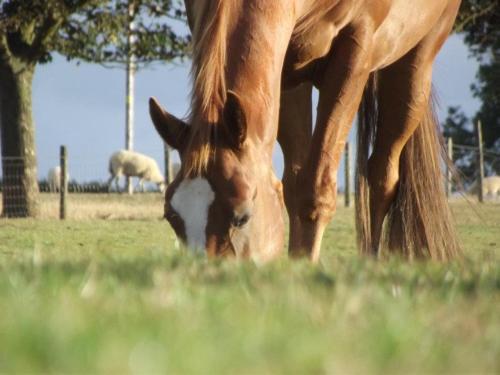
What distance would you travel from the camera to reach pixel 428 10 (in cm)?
687

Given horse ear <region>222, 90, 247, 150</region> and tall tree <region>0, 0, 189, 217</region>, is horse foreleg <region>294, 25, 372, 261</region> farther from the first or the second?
tall tree <region>0, 0, 189, 217</region>

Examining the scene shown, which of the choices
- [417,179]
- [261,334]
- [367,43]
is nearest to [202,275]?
[261,334]

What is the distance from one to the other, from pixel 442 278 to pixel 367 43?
3151 mm

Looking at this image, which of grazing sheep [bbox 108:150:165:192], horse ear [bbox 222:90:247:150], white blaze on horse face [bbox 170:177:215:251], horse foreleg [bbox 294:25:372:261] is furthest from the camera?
grazing sheep [bbox 108:150:165:192]

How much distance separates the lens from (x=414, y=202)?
700 centimetres

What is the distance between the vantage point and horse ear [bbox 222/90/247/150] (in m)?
4.31

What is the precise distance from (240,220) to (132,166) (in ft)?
106

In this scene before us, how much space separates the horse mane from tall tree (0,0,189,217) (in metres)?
13.1

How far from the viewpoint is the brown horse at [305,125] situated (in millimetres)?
4258

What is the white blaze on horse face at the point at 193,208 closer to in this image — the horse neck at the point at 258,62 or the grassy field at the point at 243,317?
the horse neck at the point at 258,62

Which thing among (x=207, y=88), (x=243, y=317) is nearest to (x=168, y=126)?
(x=207, y=88)

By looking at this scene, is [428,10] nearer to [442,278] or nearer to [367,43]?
[367,43]

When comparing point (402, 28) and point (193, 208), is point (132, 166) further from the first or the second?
point (193, 208)

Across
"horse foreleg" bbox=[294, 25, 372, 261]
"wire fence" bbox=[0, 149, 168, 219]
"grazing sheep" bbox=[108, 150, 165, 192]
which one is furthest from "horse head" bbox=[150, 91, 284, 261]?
"grazing sheep" bbox=[108, 150, 165, 192]
